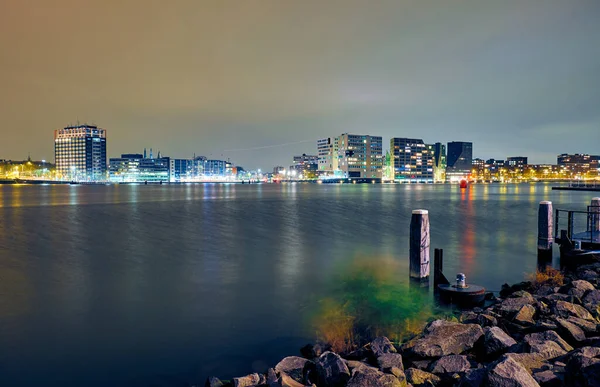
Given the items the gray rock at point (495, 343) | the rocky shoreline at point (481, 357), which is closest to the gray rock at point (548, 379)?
the rocky shoreline at point (481, 357)

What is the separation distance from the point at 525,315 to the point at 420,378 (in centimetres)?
497

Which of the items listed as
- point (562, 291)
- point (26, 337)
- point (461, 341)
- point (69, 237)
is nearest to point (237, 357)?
point (461, 341)

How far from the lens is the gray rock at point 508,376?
568 cm

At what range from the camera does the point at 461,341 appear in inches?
350

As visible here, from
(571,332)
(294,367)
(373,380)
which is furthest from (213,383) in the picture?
(571,332)

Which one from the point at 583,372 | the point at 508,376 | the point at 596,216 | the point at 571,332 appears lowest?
the point at 571,332

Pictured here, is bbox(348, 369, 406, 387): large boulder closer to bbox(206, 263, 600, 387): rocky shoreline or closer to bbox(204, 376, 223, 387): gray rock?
bbox(206, 263, 600, 387): rocky shoreline

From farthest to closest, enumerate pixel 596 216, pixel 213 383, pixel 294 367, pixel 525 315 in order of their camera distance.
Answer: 1. pixel 596 216
2. pixel 525 315
3. pixel 294 367
4. pixel 213 383

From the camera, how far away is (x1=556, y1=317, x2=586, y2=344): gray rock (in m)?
8.66

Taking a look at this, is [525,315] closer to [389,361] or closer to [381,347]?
[381,347]

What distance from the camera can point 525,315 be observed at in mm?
10672

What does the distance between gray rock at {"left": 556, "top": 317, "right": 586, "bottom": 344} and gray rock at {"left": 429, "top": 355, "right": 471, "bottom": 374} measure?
2.62 m

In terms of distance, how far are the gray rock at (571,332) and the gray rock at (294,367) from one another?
5339 millimetres

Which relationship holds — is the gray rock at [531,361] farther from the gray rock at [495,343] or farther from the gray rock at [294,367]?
the gray rock at [294,367]
